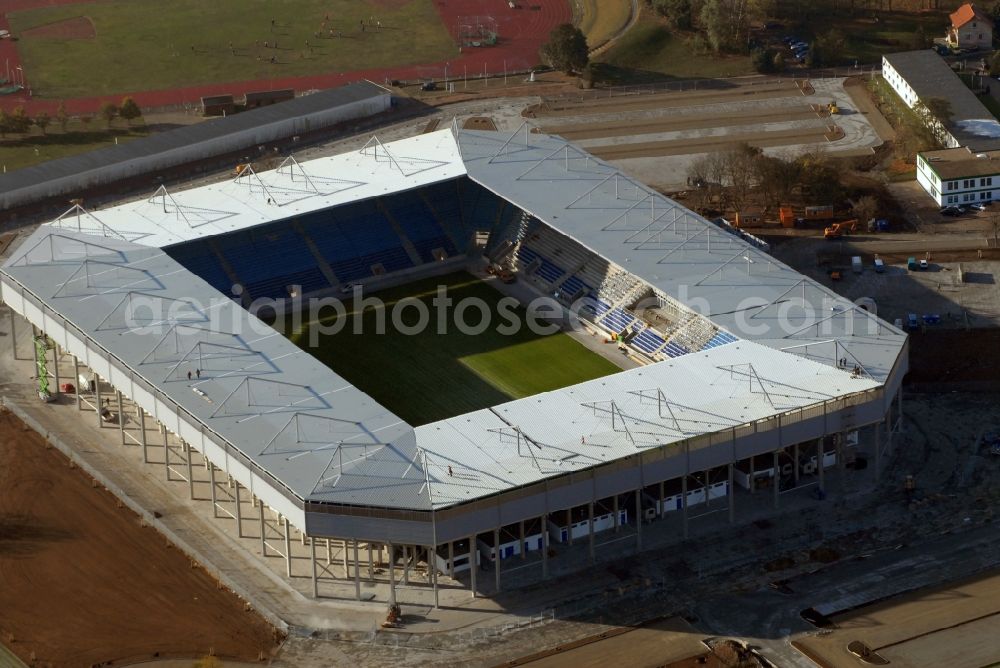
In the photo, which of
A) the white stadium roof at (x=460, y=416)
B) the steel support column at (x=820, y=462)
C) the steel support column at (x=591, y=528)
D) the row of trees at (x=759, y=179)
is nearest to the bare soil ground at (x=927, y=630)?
the steel support column at (x=820, y=462)

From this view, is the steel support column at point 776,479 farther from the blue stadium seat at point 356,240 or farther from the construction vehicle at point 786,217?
the construction vehicle at point 786,217

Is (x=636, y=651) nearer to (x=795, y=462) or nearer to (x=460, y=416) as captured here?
(x=460, y=416)

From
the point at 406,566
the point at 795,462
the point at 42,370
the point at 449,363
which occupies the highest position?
the point at 42,370

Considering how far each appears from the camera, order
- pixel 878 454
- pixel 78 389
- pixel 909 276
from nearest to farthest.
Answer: pixel 878 454
pixel 78 389
pixel 909 276

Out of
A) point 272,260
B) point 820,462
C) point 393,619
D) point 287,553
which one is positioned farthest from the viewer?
point 272,260

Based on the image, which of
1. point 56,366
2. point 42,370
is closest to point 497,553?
point 56,366

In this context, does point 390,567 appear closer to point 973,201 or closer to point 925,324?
point 925,324

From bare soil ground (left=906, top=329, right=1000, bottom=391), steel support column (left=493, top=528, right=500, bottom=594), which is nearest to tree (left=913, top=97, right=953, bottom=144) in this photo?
bare soil ground (left=906, top=329, right=1000, bottom=391)

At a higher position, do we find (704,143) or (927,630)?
(704,143)
